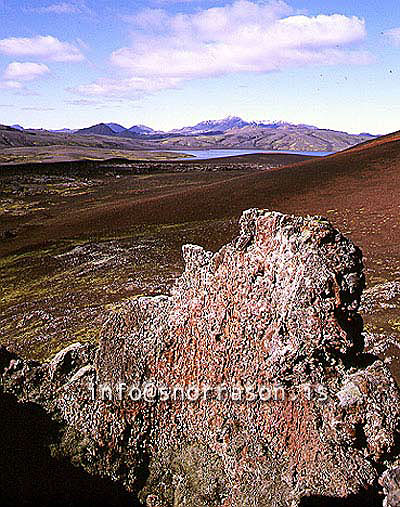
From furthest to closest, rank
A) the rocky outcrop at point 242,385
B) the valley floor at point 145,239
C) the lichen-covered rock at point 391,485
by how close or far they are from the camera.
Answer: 1. the valley floor at point 145,239
2. the rocky outcrop at point 242,385
3. the lichen-covered rock at point 391,485

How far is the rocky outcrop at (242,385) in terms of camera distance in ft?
15.3

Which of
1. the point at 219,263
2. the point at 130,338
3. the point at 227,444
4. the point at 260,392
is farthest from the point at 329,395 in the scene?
the point at 130,338

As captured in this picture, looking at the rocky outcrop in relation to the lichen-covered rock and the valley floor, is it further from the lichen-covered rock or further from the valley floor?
the valley floor

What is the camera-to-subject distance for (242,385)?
5145 mm

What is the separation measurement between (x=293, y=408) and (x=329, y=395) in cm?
41

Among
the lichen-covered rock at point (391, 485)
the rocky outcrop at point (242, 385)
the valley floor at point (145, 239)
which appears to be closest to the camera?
the lichen-covered rock at point (391, 485)

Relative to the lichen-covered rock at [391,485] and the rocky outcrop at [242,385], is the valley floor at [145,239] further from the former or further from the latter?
the rocky outcrop at [242,385]

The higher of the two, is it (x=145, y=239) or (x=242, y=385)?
(x=242, y=385)

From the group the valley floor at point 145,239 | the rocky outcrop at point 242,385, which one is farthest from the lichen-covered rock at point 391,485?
the valley floor at point 145,239

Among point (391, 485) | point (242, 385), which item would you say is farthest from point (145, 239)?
point (391, 485)

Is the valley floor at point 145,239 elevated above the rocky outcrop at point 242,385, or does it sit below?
below

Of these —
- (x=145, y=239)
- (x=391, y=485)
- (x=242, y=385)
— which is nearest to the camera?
(x=391, y=485)

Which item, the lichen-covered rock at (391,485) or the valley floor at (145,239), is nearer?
the lichen-covered rock at (391,485)

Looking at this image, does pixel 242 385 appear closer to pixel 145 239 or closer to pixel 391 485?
pixel 391 485
